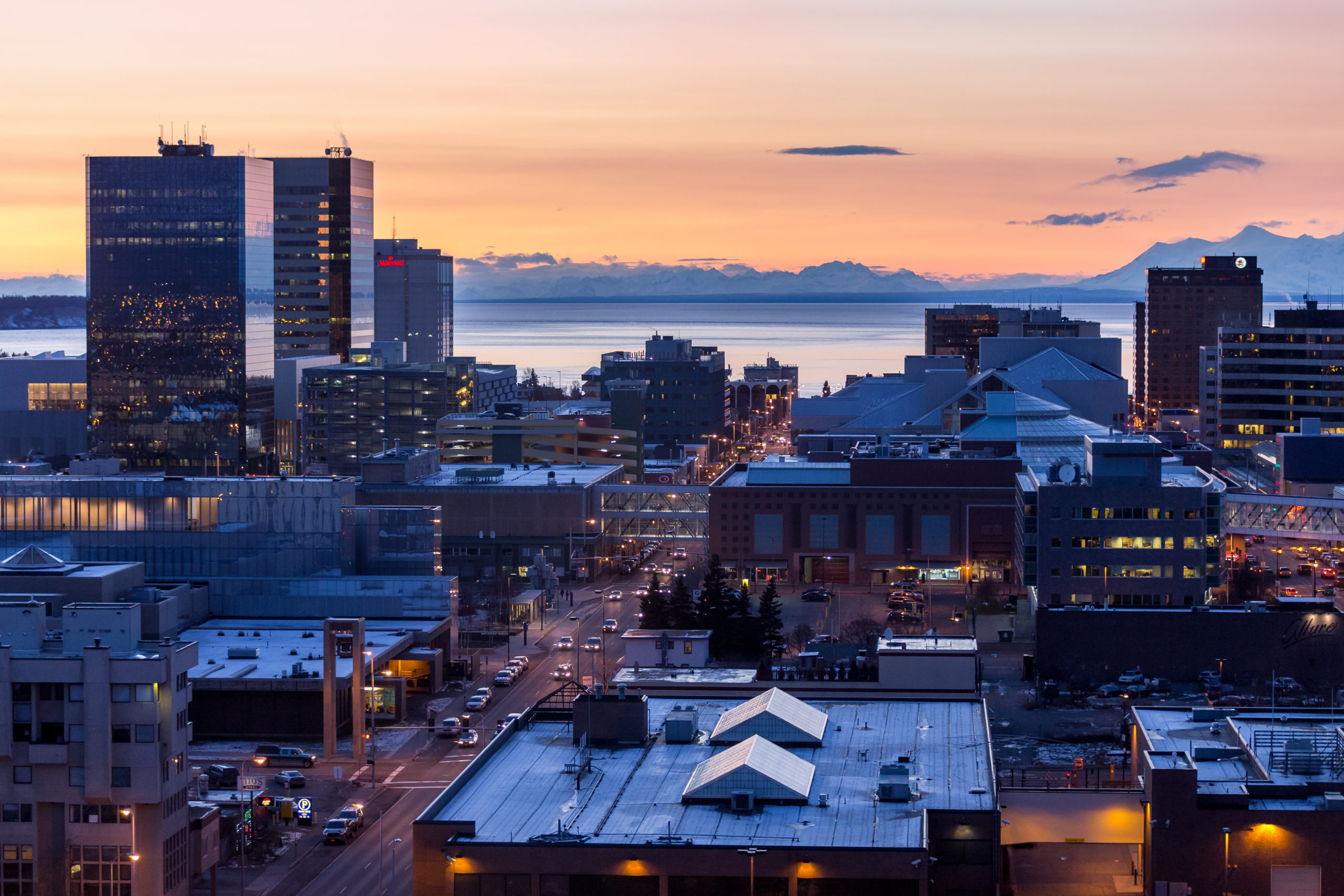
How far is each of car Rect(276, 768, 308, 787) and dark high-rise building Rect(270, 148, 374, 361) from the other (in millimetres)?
133318

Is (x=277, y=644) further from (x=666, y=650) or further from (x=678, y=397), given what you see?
(x=678, y=397)

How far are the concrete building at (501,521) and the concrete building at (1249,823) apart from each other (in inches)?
2094

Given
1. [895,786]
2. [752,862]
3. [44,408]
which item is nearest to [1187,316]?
[44,408]

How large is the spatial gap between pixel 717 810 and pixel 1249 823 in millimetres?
10003

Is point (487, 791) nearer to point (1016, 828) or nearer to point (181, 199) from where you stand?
point (1016, 828)

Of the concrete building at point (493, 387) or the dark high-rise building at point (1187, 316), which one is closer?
the concrete building at point (493, 387)

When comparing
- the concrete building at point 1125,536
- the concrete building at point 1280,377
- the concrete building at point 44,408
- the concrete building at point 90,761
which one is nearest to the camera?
the concrete building at point 90,761

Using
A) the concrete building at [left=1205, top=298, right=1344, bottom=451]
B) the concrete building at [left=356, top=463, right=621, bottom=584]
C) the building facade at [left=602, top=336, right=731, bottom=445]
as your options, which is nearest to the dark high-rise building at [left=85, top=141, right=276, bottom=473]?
the building facade at [left=602, top=336, right=731, bottom=445]

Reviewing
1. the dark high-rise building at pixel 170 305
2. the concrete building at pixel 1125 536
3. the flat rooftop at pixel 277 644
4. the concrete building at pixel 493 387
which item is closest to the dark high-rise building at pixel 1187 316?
the concrete building at pixel 493 387

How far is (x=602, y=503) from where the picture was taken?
9062cm

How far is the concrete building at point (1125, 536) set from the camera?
218ft

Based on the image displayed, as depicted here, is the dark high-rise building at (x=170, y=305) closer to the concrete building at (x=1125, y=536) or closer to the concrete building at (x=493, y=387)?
the concrete building at (x=493, y=387)

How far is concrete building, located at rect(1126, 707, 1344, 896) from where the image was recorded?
33.5 meters

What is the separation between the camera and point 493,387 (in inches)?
6339
